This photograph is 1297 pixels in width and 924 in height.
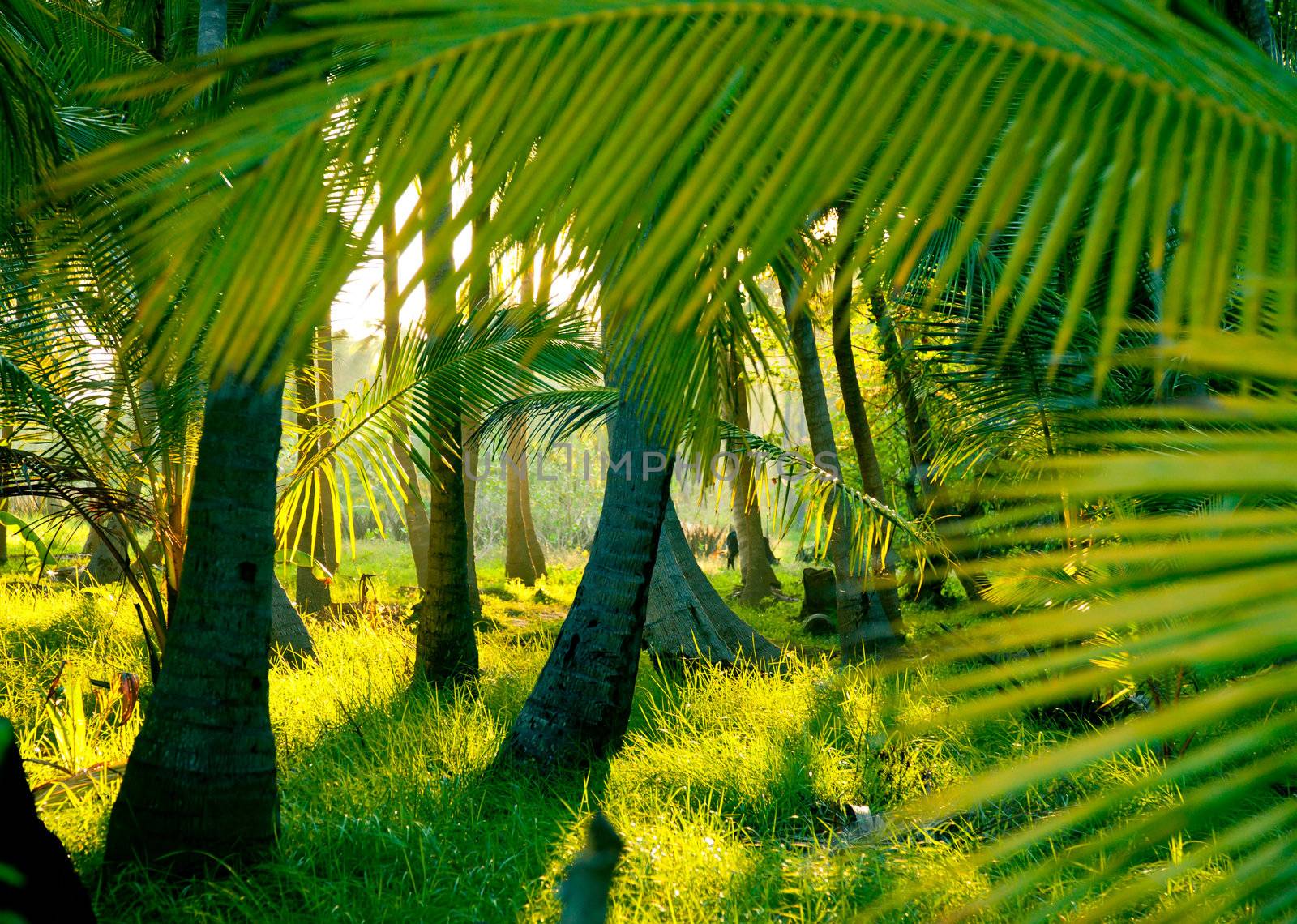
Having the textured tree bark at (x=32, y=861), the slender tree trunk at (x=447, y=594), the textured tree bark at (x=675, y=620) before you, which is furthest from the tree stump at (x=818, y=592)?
the textured tree bark at (x=32, y=861)

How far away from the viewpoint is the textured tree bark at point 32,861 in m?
2.09

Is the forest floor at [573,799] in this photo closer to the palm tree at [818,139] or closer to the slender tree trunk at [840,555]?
the slender tree trunk at [840,555]

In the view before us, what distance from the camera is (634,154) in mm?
632

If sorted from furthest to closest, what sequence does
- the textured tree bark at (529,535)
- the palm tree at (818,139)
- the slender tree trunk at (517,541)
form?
the textured tree bark at (529,535) < the slender tree trunk at (517,541) < the palm tree at (818,139)

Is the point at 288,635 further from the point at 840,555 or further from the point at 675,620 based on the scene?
the point at 840,555

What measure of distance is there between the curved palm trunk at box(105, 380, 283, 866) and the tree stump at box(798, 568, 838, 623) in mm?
9518

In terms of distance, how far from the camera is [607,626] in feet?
15.1

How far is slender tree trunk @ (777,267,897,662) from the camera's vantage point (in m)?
7.20

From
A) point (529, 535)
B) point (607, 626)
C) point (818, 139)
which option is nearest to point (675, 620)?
point (607, 626)

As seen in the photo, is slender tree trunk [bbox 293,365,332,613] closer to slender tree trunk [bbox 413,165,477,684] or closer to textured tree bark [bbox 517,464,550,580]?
slender tree trunk [bbox 413,165,477,684]

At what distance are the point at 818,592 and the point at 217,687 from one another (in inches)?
386

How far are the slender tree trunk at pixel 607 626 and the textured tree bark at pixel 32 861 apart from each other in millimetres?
2497

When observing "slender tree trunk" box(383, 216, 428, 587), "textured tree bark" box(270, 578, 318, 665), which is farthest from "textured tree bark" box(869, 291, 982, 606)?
"textured tree bark" box(270, 578, 318, 665)

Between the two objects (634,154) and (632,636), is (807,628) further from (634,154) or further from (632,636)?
(634,154)
